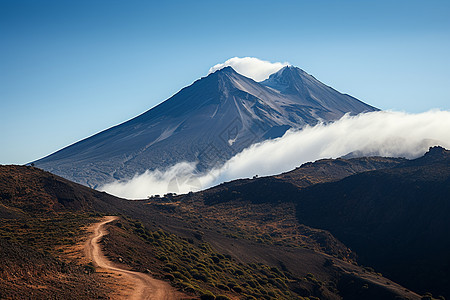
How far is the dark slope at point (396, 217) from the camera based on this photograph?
5764 cm

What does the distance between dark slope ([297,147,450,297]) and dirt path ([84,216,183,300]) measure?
1618 inches

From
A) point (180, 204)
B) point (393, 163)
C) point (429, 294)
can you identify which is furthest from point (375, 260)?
point (393, 163)

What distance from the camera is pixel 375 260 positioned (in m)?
62.8

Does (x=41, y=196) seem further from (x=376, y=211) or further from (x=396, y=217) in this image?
(x=396, y=217)

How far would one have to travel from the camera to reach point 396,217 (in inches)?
2904

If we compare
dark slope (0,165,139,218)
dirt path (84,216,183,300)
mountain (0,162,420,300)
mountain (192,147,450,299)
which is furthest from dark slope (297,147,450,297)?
dirt path (84,216,183,300)

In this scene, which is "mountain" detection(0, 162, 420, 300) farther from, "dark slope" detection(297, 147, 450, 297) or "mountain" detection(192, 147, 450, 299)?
"dark slope" detection(297, 147, 450, 297)

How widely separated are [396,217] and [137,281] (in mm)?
61313

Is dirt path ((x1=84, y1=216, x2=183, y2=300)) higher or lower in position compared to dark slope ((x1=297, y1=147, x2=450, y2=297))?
higher

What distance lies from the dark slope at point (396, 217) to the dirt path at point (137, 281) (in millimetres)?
41107

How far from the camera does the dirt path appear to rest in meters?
22.6

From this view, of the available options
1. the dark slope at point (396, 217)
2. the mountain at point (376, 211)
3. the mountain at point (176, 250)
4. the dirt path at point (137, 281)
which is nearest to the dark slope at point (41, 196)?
the mountain at point (176, 250)

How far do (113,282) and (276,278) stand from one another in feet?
84.5

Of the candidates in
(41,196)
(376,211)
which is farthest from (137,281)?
(376,211)
